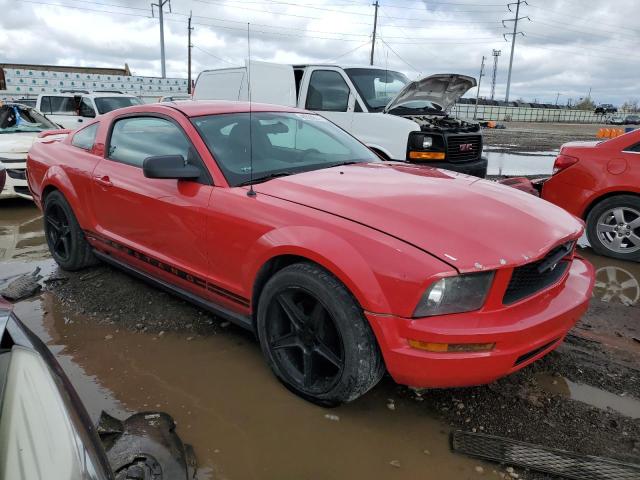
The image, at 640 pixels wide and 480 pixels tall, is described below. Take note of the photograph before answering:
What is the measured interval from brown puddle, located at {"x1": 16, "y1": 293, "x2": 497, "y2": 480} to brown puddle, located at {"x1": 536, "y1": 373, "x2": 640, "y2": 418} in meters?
0.78

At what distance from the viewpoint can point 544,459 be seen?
2.25 meters

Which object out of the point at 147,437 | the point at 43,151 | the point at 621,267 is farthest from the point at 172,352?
the point at 621,267

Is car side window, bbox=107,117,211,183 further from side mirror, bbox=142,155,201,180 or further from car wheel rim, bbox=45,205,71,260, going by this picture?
car wheel rim, bbox=45,205,71,260

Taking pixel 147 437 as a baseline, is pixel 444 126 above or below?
above

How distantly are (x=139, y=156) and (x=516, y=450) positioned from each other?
3.11 meters

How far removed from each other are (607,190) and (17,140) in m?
7.94

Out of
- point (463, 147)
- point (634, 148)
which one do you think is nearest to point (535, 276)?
point (634, 148)

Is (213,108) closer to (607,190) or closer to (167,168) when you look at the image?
(167,168)

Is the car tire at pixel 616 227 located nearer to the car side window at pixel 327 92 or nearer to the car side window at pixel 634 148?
the car side window at pixel 634 148

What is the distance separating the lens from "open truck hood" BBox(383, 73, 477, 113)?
6.92 meters

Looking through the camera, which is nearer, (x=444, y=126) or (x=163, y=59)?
(x=444, y=126)

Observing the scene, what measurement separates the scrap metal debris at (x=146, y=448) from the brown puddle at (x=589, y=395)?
2.00m

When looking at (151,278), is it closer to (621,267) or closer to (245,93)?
(621,267)

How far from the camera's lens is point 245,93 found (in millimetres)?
8219
